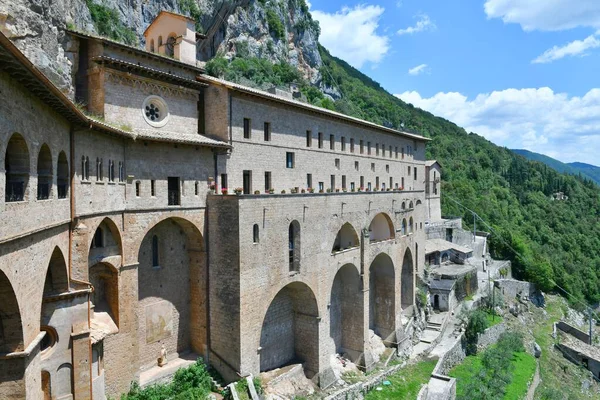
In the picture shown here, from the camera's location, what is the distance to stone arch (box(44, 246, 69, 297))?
556 inches

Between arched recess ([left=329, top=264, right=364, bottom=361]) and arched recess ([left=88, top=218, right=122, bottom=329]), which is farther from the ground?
arched recess ([left=88, top=218, right=122, bottom=329])

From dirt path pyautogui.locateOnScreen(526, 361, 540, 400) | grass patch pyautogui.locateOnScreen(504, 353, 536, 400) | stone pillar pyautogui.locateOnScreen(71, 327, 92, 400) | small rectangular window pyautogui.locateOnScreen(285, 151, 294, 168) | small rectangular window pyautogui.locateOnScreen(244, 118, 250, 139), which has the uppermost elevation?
small rectangular window pyautogui.locateOnScreen(244, 118, 250, 139)

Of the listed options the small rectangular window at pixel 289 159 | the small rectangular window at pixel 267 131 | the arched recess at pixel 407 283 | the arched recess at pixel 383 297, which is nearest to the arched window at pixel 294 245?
the small rectangular window at pixel 289 159

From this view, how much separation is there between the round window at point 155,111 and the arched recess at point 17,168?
10.5 meters

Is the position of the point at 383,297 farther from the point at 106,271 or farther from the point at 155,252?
the point at 106,271

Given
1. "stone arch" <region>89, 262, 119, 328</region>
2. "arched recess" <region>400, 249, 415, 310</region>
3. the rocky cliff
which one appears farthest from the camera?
"arched recess" <region>400, 249, 415, 310</region>

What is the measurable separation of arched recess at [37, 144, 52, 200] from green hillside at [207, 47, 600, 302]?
5063 cm

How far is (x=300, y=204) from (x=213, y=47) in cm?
5397

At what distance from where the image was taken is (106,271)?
1822 cm

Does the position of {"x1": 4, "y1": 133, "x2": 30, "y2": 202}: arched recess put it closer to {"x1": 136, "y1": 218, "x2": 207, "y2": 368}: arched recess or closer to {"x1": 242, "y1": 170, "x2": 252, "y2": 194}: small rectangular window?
{"x1": 136, "y1": 218, "x2": 207, "y2": 368}: arched recess

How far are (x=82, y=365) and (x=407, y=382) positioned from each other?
21.7m

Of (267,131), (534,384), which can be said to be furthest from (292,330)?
(534,384)

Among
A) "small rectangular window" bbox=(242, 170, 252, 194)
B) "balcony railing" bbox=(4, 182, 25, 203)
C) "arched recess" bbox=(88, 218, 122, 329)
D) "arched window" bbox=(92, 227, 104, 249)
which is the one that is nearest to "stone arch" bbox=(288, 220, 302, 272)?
"small rectangular window" bbox=(242, 170, 252, 194)

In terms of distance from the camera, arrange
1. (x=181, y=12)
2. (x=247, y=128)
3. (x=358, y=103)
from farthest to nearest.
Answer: (x=358, y=103), (x=181, y=12), (x=247, y=128)
